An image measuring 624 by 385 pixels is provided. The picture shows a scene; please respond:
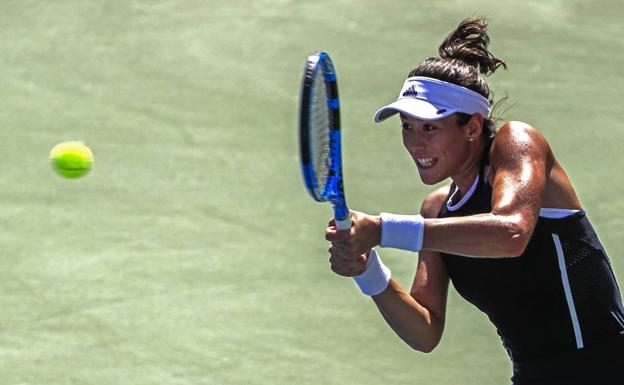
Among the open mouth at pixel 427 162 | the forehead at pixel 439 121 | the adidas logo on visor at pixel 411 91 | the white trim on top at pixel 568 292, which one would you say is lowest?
the white trim on top at pixel 568 292

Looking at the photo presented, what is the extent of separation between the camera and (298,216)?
19.0 ft

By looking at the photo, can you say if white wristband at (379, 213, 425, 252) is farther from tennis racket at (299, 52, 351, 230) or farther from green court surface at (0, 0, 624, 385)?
green court surface at (0, 0, 624, 385)

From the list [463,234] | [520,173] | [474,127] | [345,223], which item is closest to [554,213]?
[520,173]

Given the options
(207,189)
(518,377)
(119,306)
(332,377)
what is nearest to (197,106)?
(207,189)

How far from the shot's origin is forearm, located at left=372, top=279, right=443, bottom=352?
369cm

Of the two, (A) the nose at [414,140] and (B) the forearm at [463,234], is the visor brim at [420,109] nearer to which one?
(A) the nose at [414,140]

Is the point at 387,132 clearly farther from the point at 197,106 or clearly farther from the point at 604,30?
the point at 604,30

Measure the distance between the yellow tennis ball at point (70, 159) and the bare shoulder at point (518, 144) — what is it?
7.97ft

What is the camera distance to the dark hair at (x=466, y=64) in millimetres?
3539

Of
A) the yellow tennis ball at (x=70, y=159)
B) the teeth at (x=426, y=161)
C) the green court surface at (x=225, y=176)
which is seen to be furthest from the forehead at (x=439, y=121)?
the yellow tennis ball at (x=70, y=159)

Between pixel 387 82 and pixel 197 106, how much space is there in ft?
3.63

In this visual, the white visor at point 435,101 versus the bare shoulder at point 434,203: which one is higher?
the white visor at point 435,101

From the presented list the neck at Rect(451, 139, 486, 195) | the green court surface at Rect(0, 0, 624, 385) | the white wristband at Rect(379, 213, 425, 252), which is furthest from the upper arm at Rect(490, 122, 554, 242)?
the green court surface at Rect(0, 0, 624, 385)

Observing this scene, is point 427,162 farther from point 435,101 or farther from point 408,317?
point 408,317
